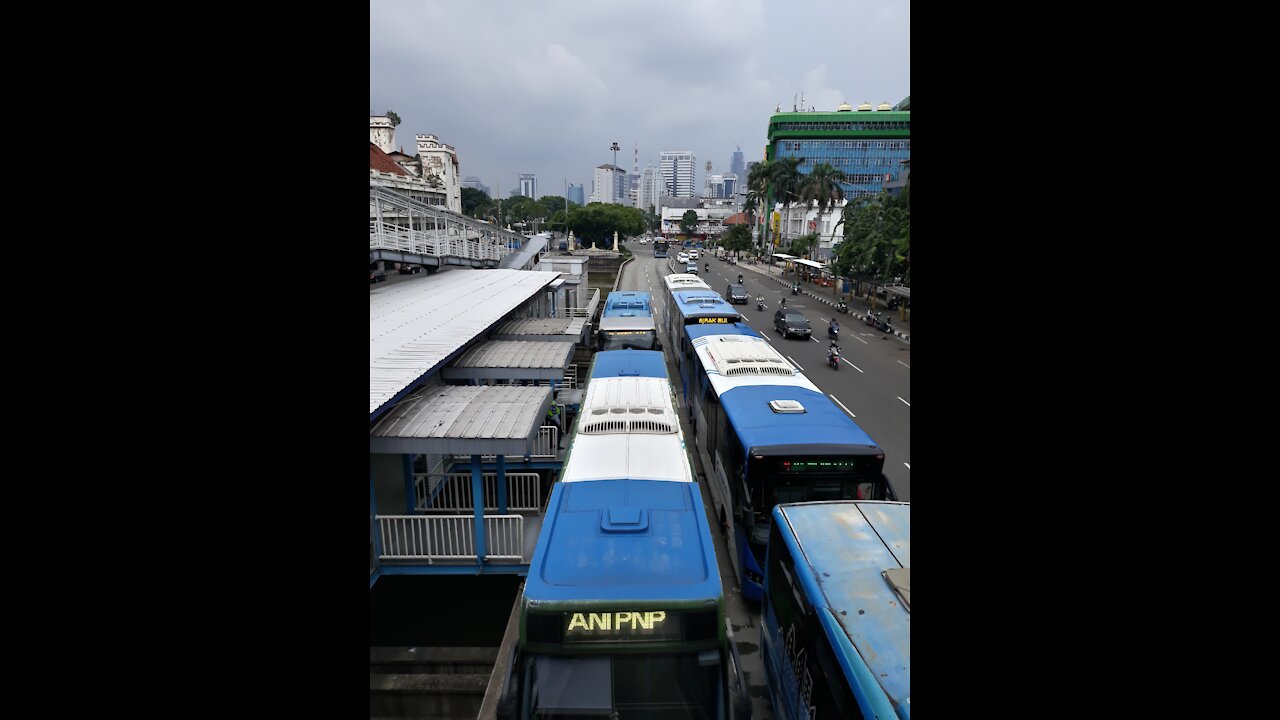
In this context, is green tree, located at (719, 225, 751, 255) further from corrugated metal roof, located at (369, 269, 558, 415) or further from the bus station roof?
the bus station roof

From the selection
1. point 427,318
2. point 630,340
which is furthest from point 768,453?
point 630,340

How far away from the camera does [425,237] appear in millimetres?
23812

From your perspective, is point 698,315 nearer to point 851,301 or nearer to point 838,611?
point 838,611

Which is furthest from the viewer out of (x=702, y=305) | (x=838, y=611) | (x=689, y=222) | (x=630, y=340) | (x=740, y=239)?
(x=689, y=222)

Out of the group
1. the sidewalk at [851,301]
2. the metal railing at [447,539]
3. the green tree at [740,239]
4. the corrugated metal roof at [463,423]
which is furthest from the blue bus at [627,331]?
the green tree at [740,239]

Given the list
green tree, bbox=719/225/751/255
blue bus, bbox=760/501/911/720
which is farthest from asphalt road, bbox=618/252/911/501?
green tree, bbox=719/225/751/255

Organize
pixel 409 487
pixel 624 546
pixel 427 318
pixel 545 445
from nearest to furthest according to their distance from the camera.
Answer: pixel 624 546 → pixel 409 487 → pixel 545 445 → pixel 427 318

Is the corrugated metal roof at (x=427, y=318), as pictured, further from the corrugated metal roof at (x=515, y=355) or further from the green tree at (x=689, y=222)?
the green tree at (x=689, y=222)

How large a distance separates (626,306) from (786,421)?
1251 cm

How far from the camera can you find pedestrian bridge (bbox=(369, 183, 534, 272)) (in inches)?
722
